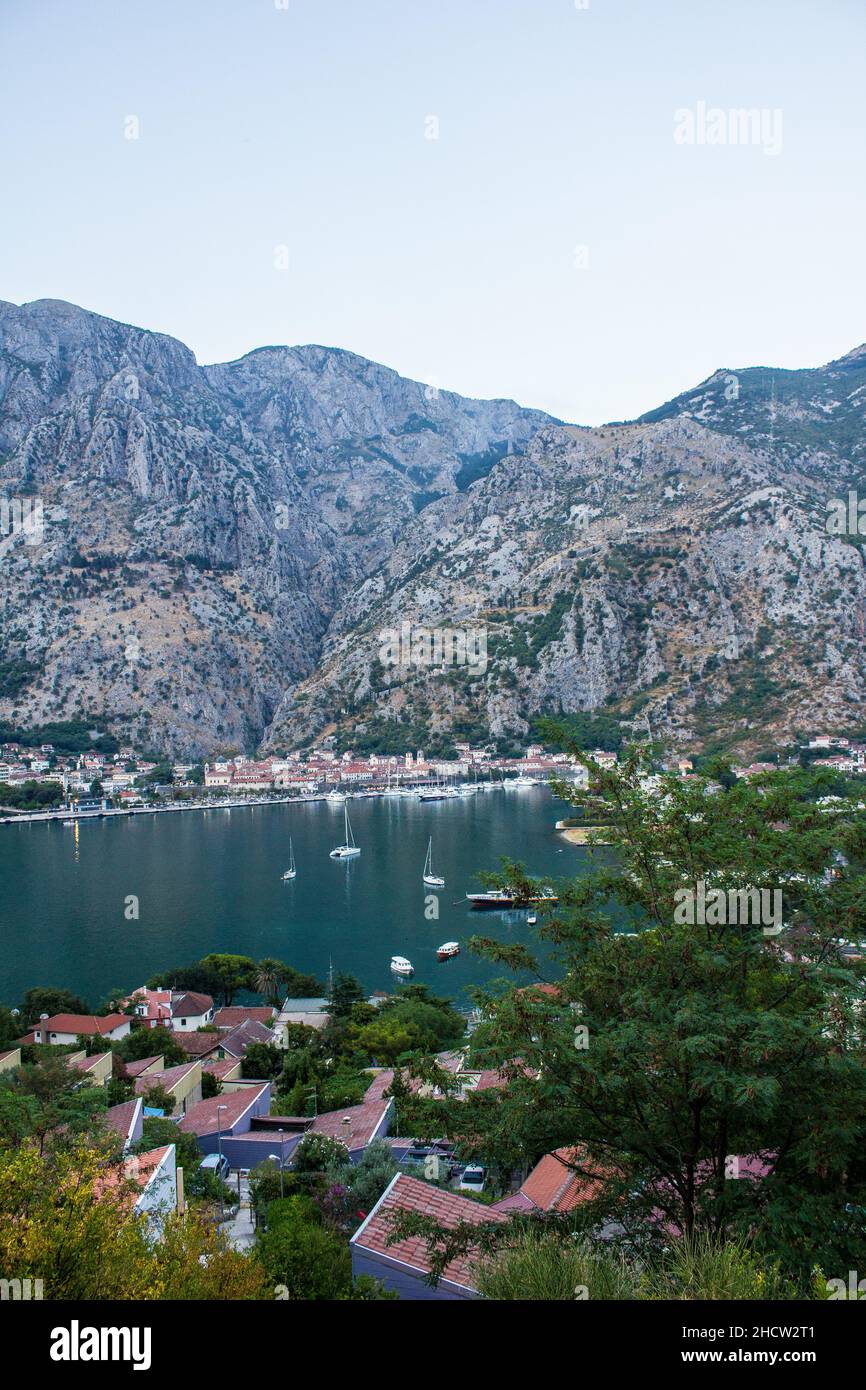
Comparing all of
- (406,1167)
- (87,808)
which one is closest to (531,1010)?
(406,1167)

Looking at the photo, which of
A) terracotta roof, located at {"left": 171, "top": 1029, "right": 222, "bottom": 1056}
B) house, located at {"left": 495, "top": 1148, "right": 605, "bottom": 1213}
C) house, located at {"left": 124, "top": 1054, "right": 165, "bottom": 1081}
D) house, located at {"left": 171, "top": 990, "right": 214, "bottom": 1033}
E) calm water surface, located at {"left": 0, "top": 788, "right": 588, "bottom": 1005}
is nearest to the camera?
house, located at {"left": 495, "top": 1148, "right": 605, "bottom": 1213}

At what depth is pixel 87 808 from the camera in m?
70.4

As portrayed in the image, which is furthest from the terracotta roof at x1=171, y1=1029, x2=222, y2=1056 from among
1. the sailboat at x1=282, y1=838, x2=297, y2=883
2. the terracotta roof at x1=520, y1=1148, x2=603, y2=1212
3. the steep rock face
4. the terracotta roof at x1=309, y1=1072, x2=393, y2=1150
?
the steep rock face

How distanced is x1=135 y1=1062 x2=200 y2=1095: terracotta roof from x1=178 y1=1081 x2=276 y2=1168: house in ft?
2.42

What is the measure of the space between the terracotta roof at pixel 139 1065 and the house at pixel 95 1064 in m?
0.59

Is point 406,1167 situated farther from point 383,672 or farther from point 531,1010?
point 383,672

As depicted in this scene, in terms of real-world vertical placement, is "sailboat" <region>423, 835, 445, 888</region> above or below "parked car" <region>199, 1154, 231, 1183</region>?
below

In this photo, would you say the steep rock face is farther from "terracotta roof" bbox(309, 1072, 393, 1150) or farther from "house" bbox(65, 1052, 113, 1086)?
"terracotta roof" bbox(309, 1072, 393, 1150)

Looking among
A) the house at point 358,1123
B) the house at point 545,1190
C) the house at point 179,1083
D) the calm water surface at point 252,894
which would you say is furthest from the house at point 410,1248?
the calm water surface at point 252,894

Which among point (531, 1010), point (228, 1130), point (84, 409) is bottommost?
point (228, 1130)

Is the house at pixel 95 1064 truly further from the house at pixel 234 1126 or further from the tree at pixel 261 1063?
the tree at pixel 261 1063

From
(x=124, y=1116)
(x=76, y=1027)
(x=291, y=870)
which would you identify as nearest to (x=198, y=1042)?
(x=76, y=1027)

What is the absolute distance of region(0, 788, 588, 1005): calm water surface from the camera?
2927 cm
